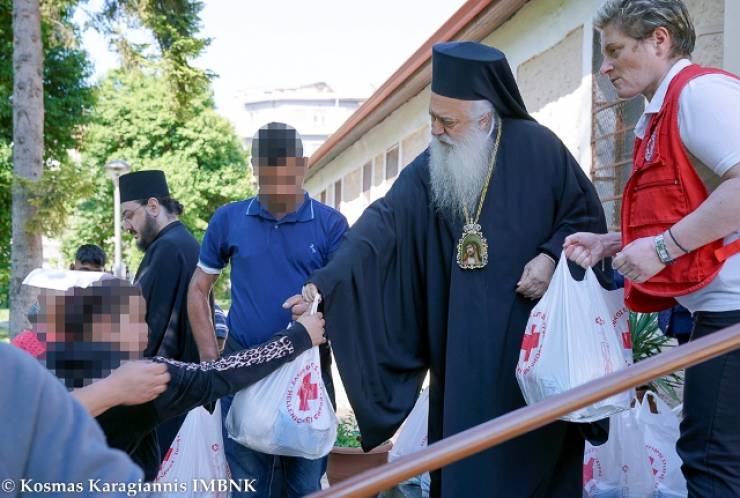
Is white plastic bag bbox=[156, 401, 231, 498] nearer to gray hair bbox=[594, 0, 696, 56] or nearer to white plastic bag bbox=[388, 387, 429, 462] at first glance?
white plastic bag bbox=[388, 387, 429, 462]

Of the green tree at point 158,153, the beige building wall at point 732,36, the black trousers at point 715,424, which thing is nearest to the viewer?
the black trousers at point 715,424

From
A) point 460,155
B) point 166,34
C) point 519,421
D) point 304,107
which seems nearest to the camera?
point 519,421

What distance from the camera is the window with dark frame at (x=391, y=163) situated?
1358cm

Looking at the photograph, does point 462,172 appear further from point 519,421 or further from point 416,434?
point 519,421

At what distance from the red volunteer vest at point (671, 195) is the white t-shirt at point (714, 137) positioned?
0.09 ft

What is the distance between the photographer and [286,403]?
293cm

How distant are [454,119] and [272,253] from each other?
0.93 m

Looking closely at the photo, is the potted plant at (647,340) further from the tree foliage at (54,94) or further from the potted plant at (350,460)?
the tree foliage at (54,94)

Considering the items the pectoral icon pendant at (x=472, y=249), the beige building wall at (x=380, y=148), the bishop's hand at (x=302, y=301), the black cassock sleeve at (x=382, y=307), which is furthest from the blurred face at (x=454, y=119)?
the beige building wall at (x=380, y=148)

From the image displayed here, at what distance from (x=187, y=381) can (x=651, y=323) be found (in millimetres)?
2950

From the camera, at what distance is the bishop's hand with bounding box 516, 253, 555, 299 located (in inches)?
116

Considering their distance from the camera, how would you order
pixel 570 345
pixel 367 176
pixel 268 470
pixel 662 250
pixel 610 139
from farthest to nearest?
pixel 367 176
pixel 610 139
pixel 268 470
pixel 570 345
pixel 662 250

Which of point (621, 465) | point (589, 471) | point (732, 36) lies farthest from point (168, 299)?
point (732, 36)

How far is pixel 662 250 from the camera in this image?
2.33 metres
